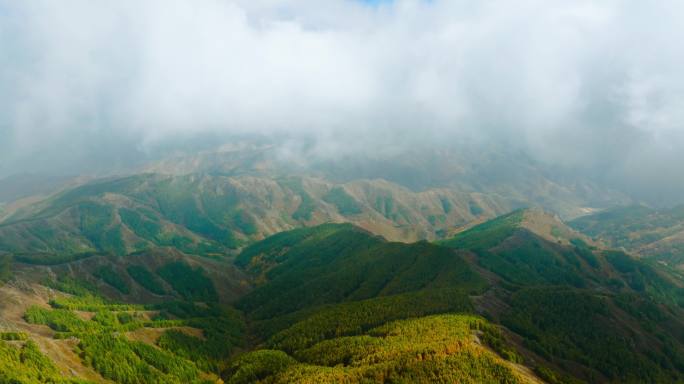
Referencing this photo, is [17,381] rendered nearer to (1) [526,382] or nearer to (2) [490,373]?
(2) [490,373]

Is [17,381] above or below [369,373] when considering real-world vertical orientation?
above

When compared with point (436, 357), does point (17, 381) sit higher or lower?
higher

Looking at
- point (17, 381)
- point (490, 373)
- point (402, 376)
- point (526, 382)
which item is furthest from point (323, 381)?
point (17, 381)

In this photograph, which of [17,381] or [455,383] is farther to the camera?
[17,381]

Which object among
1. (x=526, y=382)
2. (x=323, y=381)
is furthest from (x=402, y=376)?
(x=526, y=382)

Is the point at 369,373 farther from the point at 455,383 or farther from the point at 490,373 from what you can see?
the point at 490,373

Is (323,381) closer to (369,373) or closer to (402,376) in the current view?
(369,373)

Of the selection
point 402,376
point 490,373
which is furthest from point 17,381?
point 490,373

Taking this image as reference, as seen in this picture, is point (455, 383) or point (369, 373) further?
point (369, 373)
